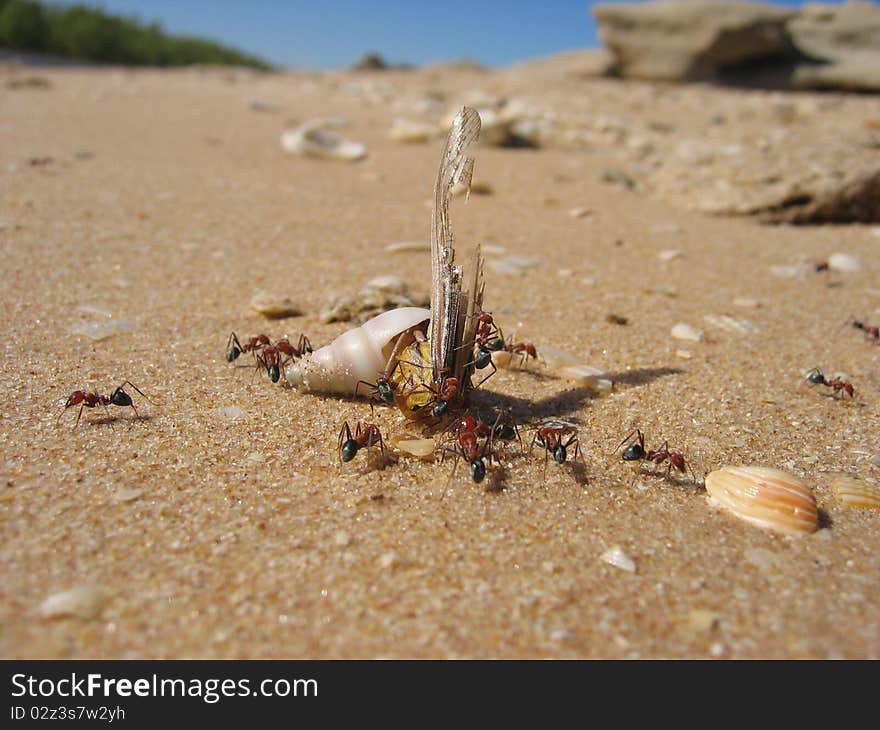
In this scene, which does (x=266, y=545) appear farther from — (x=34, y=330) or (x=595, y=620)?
(x=34, y=330)

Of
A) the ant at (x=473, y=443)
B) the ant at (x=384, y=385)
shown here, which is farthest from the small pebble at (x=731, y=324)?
the ant at (x=384, y=385)

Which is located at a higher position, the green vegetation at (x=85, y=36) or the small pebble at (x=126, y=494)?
the green vegetation at (x=85, y=36)

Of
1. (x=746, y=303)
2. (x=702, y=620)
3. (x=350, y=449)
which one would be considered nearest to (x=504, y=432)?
(x=350, y=449)

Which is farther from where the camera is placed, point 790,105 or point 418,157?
point 790,105

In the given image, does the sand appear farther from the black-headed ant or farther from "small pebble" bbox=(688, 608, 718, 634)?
the black-headed ant

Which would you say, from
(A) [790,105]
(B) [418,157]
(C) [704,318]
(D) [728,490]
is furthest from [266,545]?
(A) [790,105]

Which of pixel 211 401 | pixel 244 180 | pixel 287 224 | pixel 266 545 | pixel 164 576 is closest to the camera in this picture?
pixel 164 576

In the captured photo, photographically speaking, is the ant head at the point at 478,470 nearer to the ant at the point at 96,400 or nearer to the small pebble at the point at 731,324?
the ant at the point at 96,400
